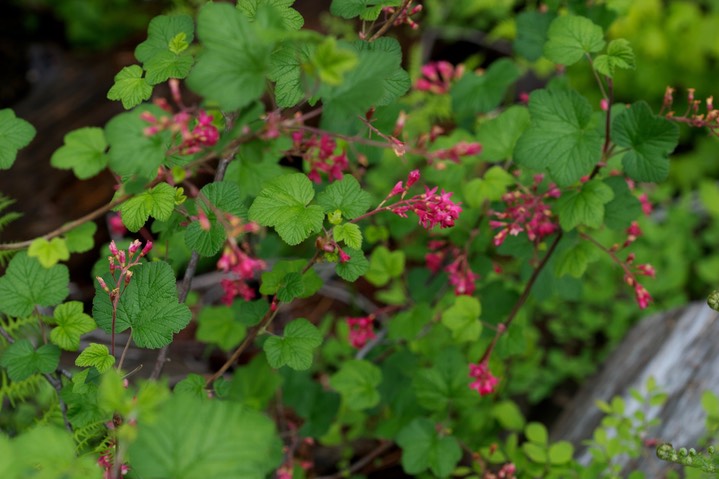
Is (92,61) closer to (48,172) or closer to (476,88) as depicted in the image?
(48,172)

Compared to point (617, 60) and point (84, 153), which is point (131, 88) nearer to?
point (84, 153)

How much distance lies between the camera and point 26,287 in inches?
52.4

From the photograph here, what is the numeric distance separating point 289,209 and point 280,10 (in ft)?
1.29

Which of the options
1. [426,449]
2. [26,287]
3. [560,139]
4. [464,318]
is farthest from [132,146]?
[426,449]

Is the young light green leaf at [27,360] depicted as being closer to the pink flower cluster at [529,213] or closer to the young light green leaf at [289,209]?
the young light green leaf at [289,209]

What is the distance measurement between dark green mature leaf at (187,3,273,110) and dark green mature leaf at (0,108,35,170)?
572 millimetres

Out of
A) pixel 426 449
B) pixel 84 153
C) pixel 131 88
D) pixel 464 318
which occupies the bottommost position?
pixel 426 449

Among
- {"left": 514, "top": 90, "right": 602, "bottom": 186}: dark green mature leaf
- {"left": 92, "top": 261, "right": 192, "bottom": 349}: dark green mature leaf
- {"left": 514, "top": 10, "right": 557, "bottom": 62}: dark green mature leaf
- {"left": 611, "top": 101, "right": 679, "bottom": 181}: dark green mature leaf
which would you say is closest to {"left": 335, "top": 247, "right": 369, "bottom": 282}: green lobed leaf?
{"left": 92, "top": 261, "right": 192, "bottom": 349}: dark green mature leaf

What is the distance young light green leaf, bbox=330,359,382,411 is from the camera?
1770mm

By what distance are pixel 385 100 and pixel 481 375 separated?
0.80 metres

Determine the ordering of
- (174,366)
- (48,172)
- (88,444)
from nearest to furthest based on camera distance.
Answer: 1. (88,444)
2. (174,366)
3. (48,172)

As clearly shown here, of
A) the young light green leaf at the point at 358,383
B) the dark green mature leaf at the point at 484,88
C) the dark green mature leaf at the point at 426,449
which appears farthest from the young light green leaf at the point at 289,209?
the dark green mature leaf at the point at 484,88

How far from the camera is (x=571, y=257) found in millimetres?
1669

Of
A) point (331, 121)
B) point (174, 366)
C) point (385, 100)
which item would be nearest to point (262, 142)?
point (331, 121)
